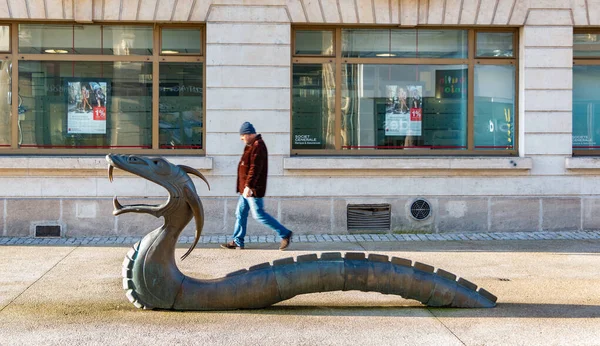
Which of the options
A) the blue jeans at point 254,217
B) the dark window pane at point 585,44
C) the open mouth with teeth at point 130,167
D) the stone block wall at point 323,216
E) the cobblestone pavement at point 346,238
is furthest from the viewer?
the dark window pane at point 585,44

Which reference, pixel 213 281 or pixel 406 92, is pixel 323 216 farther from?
pixel 213 281

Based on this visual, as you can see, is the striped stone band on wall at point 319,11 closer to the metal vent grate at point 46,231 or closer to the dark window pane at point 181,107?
the dark window pane at point 181,107

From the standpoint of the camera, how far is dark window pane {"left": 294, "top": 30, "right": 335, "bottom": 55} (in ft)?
41.1

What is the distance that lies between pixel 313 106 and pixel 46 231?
14.9 ft

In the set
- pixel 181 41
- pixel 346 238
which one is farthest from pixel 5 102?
pixel 346 238

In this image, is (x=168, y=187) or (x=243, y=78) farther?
(x=243, y=78)

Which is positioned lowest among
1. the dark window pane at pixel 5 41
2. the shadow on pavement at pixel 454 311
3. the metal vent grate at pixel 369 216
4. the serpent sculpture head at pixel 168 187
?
the shadow on pavement at pixel 454 311

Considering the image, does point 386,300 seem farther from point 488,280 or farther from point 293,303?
point 488,280

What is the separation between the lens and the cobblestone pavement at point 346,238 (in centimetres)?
1145

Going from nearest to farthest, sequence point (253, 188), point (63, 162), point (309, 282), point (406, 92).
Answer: point (309, 282), point (253, 188), point (63, 162), point (406, 92)

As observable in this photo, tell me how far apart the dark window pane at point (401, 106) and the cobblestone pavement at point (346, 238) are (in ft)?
5.06

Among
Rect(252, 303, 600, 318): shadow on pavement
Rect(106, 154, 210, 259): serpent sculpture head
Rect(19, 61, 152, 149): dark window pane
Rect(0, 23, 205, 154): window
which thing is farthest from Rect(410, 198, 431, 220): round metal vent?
Rect(106, 154, 210, 259): serpent sculpture head

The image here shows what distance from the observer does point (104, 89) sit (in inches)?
491

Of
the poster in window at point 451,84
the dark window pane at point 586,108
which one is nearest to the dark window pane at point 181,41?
the poster in window at point 451,84
